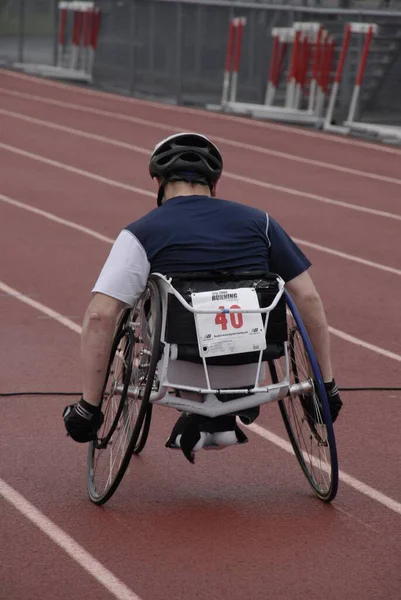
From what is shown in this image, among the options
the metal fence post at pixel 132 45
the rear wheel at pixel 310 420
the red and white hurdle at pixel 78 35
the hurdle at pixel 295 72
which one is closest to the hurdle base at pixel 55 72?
the red and white hurdle at pixel 78 35

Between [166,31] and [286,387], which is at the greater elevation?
[286,387]

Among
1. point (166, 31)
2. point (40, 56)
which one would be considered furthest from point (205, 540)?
point (40, 56)

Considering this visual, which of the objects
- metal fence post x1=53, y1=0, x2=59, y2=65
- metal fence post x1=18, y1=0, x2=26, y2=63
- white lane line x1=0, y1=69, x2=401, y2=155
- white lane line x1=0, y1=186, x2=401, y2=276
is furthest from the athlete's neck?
metal fence post x1=18, y1=0, x2=26, y2=63

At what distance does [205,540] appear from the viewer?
513cm

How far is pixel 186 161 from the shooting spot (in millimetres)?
5387

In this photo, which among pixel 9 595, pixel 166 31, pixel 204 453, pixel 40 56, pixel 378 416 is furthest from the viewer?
pixel 40 56

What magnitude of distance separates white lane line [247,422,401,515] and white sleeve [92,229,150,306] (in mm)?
1347

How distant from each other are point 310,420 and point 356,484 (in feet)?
1.59

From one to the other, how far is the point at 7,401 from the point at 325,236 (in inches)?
221

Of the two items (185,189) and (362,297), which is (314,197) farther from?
(185,189)

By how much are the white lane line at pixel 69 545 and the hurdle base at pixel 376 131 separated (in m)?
13.8

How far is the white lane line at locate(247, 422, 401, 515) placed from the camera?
5559 mm

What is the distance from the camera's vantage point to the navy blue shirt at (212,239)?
521 centimetres

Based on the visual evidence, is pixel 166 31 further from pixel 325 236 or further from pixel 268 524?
pixel 268 524
